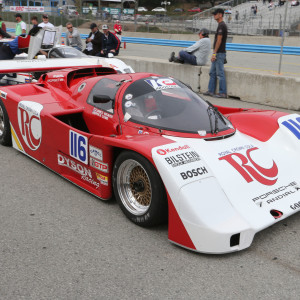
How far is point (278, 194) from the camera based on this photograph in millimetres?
3521

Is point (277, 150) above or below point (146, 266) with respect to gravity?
above

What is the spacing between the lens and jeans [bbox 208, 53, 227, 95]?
29.2 feet

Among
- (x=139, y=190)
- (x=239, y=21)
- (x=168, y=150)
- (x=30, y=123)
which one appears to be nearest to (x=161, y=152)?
(x=168, y=150)

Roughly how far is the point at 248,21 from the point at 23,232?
89.1ft

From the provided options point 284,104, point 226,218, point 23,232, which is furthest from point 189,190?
point 284,104

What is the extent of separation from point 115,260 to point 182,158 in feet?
3.16

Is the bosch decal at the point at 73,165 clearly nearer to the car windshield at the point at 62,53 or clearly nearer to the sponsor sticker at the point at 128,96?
the sponsor sticker at the point at 128,96

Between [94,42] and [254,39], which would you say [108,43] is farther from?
[254,39]

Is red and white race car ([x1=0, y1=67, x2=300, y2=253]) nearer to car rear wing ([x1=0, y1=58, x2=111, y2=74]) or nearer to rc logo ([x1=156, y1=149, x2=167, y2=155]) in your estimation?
rc logo ([x1=156, y1=149, x2=167, y2=155])

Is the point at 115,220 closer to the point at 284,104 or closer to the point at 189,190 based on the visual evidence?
the point at 189,190

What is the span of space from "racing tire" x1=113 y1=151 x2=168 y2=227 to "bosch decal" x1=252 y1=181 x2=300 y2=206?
2.59 feet

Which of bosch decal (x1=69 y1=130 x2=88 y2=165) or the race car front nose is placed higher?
bosch decal (x1=69 y1=130 x2=88 y2=165)

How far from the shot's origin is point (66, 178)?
4363 mm

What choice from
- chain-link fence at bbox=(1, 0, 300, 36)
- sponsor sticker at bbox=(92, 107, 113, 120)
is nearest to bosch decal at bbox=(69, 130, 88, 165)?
sponsor sticker at bbox=(92, 107, 113, 120)
